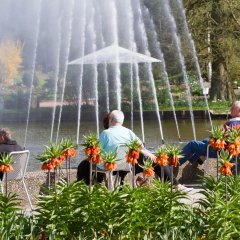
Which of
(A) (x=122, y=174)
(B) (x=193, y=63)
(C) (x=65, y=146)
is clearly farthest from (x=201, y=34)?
(C) (x=65, y=146)

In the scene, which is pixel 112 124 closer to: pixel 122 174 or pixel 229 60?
pixel 122 174

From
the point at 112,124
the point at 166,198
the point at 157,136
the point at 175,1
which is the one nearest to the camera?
the point at 166,198

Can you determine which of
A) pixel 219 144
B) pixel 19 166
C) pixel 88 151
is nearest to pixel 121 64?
pixel 19 166

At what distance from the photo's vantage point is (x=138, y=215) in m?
5.34

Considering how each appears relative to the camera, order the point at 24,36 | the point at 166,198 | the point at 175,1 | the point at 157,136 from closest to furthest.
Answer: the point at 166,198, the point at 157,136, the point at 175,1, the point at 24,36

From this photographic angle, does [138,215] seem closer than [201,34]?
Yes

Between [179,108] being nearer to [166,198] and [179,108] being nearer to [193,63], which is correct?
[193,63]

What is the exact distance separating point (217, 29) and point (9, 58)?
21923mm

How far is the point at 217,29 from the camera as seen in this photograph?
33875mm

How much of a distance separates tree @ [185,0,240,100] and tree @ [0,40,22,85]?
1914 centimetres

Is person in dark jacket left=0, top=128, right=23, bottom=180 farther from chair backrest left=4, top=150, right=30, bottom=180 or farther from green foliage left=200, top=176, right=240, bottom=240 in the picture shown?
green foliage left=200, top=176, right=240, bottom=240

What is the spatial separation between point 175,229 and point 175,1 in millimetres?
31754

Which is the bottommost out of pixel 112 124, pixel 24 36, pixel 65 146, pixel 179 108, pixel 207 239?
pixel 207 239

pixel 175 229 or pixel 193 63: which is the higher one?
pixel 193 63
